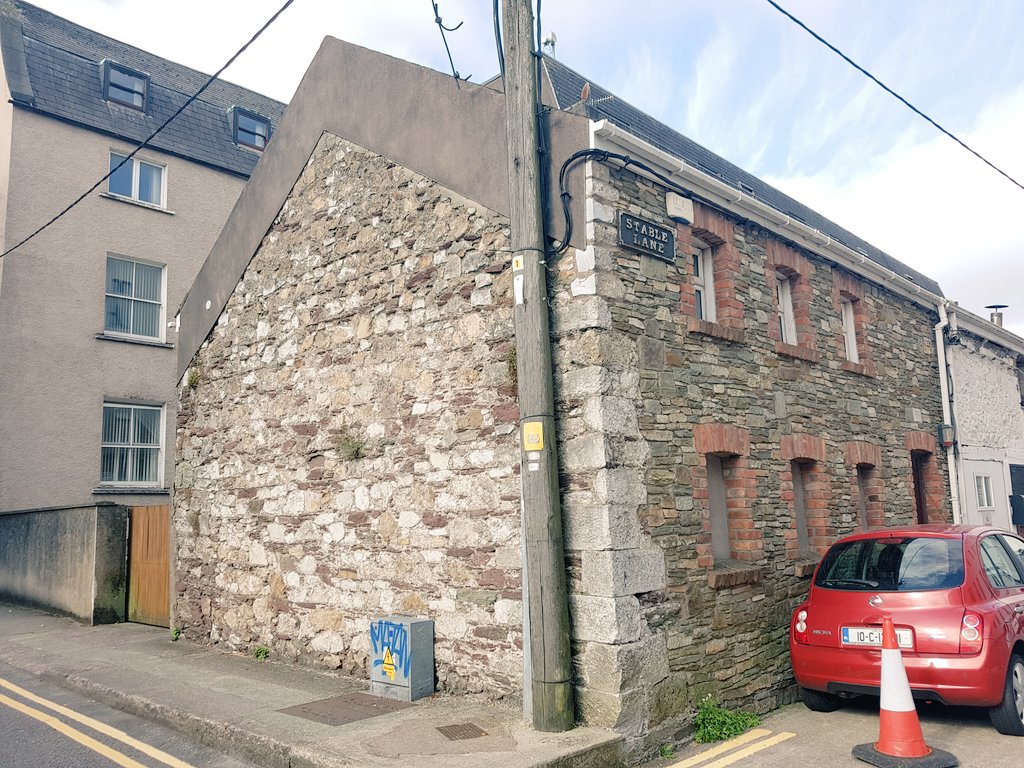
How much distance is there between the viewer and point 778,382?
27.9 feet

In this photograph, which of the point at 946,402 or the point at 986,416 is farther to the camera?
the point at 986,416

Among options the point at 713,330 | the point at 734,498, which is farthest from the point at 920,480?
the point at 713,330

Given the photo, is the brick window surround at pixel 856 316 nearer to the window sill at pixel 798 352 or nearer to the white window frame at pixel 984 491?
the window sill at pixel 798 352

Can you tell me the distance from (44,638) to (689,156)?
10.6 m

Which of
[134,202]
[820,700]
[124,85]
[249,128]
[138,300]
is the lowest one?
[820,700]

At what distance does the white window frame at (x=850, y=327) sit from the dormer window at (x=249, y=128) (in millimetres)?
14611

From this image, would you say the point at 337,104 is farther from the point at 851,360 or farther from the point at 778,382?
the point at 851,360

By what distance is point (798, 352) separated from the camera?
8844 mm

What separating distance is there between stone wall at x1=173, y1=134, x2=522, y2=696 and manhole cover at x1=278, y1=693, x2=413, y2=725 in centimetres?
56

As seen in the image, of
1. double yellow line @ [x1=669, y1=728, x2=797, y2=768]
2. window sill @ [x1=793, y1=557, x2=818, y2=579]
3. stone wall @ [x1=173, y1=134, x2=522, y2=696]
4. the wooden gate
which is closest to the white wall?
window sill @ [x1=793, y1=557, x2=818, y2=579]

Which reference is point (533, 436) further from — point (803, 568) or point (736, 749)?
point (803, 568)

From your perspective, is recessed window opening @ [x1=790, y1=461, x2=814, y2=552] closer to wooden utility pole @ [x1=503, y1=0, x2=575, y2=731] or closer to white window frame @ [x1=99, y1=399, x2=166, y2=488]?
wooden utility pole @ [x1=503, y1=0, x2=575, y2=731]

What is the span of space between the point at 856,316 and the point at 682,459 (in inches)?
200

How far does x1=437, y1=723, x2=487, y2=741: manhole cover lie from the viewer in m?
5.80
